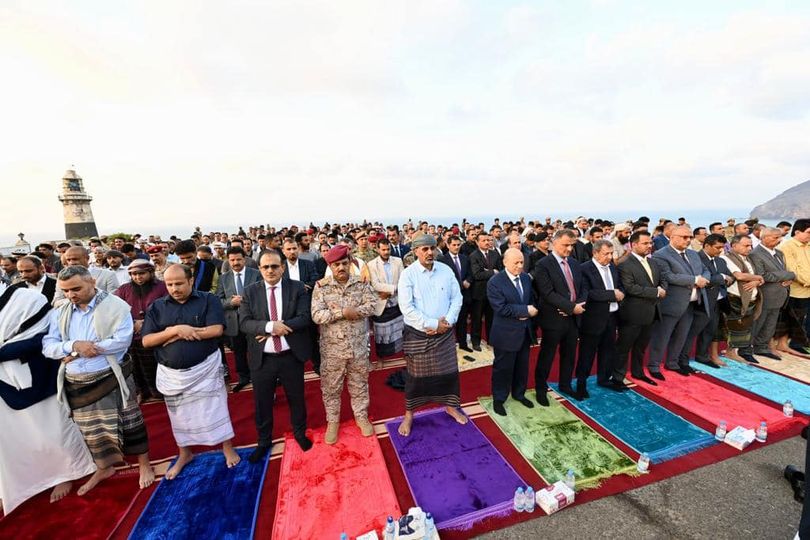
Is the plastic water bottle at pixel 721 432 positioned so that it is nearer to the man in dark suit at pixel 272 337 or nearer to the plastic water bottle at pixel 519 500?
the plastic water bottle at pixel 519 500

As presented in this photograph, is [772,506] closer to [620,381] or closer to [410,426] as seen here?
[620,381]

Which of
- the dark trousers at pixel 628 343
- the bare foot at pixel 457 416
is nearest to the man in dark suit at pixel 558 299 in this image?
the dark trousers at pixel 628 343

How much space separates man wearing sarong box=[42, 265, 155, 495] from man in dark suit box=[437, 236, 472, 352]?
4892mm

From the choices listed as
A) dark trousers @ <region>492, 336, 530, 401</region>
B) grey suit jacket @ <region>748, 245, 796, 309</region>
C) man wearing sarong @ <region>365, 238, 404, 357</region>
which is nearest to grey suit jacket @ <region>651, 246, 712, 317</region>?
grey suit jacket @ <region>748, 245, 796, 309</region>

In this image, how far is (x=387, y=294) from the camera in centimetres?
541

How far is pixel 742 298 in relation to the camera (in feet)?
17.8

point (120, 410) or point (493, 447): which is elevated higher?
point (120, 410)

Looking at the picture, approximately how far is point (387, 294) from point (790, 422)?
5.64 m

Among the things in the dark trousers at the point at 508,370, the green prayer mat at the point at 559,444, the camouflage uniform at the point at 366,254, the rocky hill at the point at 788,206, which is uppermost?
the rocky hill at the point at 788,206

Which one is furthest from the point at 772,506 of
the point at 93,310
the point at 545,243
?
the point at 93,310

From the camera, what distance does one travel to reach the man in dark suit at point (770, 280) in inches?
214

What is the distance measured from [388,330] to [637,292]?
4.00m

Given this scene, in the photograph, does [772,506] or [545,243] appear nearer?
[772,506]

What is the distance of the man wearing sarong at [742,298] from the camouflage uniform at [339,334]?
20.5 ft
